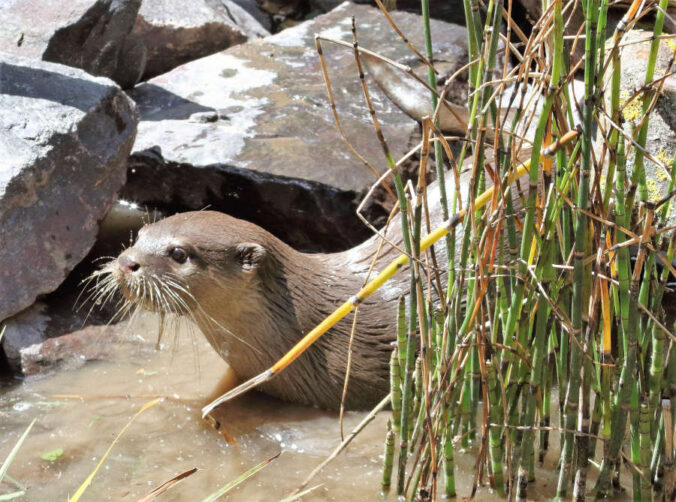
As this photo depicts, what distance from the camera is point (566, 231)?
1998mm

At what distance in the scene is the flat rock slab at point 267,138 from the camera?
13.3 feet

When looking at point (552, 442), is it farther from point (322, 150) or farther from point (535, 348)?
point (322, 150)

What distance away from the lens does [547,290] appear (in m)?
1.95

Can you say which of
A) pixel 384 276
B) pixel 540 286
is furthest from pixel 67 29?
pixel 540 286

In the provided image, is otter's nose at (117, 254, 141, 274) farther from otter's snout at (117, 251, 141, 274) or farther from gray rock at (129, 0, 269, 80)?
gray rock at (129, 0, 269, 80)

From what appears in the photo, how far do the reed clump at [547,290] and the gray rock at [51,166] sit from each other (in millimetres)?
1696

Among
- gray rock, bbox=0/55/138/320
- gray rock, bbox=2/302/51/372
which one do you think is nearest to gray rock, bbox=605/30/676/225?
gray rock, bbox=0/55/138/320

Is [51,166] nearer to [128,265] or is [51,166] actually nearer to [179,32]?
[128,265]

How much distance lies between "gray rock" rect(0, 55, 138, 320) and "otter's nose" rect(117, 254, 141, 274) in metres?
0.68

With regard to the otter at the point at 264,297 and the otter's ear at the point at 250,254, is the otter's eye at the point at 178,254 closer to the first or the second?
the otter at the point at 264,297

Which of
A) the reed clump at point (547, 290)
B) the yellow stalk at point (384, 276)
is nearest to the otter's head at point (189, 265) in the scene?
the reed clump at point (547, 290)

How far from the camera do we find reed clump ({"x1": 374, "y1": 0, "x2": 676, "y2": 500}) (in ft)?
5.85

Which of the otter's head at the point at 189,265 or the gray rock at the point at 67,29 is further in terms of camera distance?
the gray rock at the point at 67,29

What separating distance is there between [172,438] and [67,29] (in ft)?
8.30
